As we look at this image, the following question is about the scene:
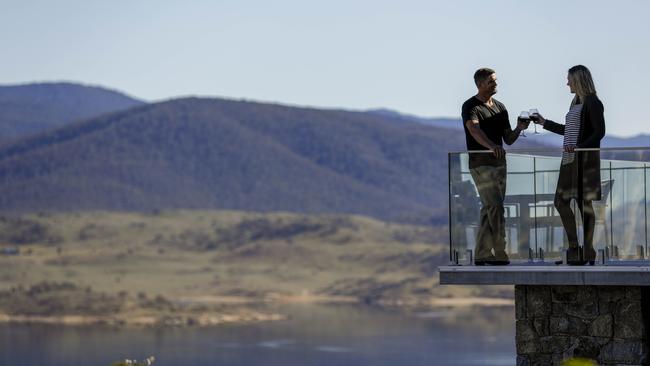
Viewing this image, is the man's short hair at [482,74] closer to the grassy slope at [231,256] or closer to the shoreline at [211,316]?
the shoreline at [211,316]

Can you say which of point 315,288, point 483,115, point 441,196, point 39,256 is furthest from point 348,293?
point 483,115

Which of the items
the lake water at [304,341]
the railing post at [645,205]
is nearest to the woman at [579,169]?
the railing post at [645,205]

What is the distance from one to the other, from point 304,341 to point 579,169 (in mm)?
68671

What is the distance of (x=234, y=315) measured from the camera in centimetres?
9606

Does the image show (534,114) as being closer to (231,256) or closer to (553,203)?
(553,203)

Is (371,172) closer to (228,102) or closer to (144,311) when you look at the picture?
(228,102)

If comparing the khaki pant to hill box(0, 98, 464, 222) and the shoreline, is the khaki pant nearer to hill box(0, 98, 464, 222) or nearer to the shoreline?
the shoreline

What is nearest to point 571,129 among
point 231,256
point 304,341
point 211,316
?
point 304,341

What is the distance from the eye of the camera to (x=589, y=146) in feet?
38.3

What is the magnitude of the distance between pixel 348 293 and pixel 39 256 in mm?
21011

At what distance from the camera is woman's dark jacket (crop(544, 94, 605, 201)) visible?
11.5m

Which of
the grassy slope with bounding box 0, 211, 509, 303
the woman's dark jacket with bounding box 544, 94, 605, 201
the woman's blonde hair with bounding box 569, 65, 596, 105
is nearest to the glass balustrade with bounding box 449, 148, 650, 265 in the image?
the woman's dark jacket with bounding box 544, 94, 605, 201

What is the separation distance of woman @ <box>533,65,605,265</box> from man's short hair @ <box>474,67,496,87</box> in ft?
1.58

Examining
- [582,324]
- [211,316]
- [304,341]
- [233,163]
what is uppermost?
[233,163]
